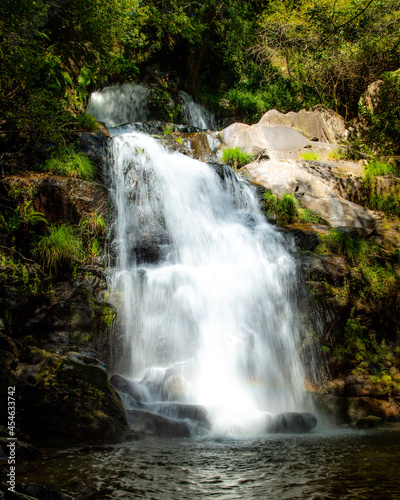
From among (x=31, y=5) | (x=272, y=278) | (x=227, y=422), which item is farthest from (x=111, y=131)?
(x=227, y=422)

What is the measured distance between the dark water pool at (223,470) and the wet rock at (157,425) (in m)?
0.22

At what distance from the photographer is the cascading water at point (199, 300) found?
17.4 feet

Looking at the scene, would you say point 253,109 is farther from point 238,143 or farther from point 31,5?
point 31,5

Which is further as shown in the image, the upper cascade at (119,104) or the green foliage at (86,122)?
the upper cascade at (119,104)

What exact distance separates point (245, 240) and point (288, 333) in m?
2.43

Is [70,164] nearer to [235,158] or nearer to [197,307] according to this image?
[197,307]

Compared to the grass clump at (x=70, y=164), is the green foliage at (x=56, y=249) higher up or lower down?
lower down

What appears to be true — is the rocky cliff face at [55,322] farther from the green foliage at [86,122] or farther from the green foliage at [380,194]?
the green foliage at [380,194]

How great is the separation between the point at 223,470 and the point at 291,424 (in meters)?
2.05

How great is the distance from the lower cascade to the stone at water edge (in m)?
0.02

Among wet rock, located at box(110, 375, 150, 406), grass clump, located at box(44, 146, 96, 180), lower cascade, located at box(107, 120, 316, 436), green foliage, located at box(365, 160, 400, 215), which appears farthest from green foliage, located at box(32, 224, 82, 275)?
green foliage, located at box(365, 160, 400, 215)

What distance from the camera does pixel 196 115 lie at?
16.8 m

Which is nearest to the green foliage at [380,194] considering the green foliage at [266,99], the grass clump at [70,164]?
the green foliage at [266,99]

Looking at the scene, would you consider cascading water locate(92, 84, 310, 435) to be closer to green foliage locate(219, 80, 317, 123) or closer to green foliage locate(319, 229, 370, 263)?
green foliage locate(319, 229, 370, 263)
